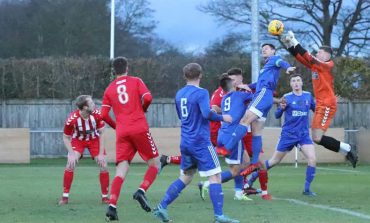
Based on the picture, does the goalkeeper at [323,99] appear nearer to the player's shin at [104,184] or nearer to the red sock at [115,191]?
the player's shin at [104,184]

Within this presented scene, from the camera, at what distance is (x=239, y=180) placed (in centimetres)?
1334

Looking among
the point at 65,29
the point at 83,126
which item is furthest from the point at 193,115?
the point at 65,29

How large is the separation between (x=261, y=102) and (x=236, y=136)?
0.74 meters

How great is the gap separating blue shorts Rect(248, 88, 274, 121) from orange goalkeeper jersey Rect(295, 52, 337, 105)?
0.90m

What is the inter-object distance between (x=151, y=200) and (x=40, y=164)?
1397 centimetres

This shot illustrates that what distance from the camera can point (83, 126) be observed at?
44.0 ft

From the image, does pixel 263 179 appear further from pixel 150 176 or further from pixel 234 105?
pixel 150 176

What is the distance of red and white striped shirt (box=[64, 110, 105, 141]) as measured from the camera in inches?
523

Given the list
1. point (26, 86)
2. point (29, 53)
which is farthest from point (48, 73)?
point (29, 53)

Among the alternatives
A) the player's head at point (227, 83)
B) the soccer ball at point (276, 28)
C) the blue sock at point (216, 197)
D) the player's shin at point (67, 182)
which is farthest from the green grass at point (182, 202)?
the soccer ball at point (276, 28)

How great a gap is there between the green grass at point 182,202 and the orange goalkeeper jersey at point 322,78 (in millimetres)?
1687

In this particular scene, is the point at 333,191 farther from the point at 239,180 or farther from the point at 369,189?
the point at 239,180

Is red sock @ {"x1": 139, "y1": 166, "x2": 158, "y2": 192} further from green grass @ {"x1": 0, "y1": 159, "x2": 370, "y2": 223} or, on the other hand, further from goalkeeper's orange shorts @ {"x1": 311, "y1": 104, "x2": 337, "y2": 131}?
goalkeeper's orange shorts @ {"x1": 311, "y1": 104, "x2": 337, "y2": 131}

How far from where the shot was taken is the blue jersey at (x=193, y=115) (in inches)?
394
